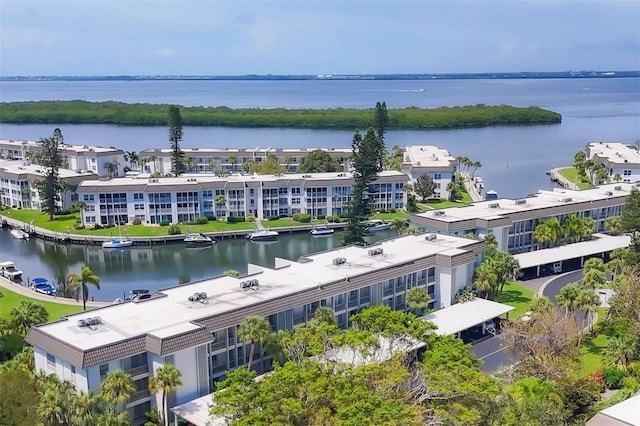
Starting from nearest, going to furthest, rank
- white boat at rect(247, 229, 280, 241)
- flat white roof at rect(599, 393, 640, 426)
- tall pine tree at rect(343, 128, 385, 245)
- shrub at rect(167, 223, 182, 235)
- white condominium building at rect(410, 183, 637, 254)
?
flat white roof at rect(599, 393, 640, 426), white condominium building at rect(410, 183, 637, 254), tall pine tree at rect(343, 128, 385, 245), shrub at rect(167, 223, 182, 235), white boat at rect(247, 229, 280, 241)

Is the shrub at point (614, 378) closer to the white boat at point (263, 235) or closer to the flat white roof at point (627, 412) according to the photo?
the flat white roof at point (627, 412)

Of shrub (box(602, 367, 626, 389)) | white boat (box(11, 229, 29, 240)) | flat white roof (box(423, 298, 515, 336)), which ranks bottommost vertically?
shrub (box(602, 367, 626, 389))

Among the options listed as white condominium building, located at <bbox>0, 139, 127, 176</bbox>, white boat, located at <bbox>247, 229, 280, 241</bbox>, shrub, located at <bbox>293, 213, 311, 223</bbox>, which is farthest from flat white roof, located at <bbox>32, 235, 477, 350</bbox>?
white condominium building, located at <bbox>0, 139, 127, 176</bbox>

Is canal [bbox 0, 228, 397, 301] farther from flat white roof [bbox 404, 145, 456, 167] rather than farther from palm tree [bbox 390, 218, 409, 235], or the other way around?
flat white roof [bbox 404, 145, 456, 167]

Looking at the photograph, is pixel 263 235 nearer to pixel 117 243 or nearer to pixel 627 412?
pixel 117 243

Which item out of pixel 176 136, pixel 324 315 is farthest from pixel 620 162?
pixel 324 315

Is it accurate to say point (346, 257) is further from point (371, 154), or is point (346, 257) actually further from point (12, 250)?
point (12, 250)

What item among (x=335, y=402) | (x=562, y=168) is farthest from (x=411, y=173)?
(x=335, y=402)
